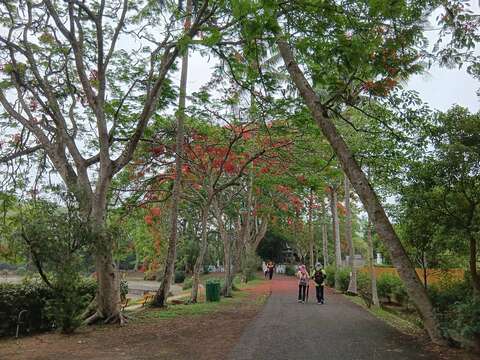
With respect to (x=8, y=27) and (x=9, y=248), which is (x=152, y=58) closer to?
(x=8, y=27)

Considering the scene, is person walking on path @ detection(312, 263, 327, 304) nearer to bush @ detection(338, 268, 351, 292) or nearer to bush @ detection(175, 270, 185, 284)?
bush @ detection(338, 268, 351, 292)

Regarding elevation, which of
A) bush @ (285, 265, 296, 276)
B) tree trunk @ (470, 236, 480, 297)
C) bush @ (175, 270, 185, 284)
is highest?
tree trunk @ (470, 236, 480, 297)

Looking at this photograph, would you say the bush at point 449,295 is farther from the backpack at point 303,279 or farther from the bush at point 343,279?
the bush at point 343,279

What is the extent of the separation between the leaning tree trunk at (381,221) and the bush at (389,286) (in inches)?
422

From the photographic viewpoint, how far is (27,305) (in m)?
11.5

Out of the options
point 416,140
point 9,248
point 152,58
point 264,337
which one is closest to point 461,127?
point 416,140

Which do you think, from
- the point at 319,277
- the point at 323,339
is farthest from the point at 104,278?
the point at 319,277

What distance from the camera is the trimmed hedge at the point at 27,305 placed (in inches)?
431

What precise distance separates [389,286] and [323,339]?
1172 cm

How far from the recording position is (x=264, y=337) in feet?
31.5

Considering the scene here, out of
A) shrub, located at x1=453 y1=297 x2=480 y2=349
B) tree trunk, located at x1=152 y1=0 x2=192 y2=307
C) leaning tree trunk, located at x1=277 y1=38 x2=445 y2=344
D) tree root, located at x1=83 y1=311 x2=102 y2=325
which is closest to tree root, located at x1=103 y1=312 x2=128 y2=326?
tree root, located at x1=83 y1=311 x2=102 y2=325

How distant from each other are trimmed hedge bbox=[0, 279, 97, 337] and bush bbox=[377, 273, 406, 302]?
13.4 m

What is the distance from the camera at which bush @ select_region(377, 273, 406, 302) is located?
18.8 metres

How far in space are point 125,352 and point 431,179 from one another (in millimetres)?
6871
